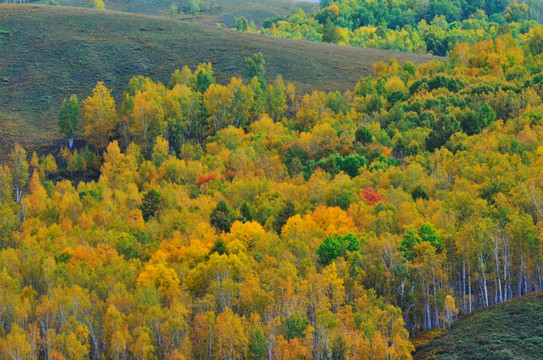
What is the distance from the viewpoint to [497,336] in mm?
76750

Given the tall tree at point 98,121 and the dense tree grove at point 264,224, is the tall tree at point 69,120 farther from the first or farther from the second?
the tall tree at point 98,121

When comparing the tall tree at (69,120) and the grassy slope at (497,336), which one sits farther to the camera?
the tall tree at (69,120)

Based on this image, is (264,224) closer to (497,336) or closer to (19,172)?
(497,336)

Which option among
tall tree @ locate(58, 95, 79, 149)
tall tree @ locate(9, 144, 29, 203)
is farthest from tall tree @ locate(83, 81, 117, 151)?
tall tree @ locate(9, 144, 29, 203)

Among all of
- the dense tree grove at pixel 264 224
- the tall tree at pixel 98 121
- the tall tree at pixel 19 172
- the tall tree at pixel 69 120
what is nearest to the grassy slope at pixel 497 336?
the dense tree grove at pixel 264 224

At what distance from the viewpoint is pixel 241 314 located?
286 feet

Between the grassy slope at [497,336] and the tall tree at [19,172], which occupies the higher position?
the grassy slope at [497,336]

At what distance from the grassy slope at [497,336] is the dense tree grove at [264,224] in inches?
134

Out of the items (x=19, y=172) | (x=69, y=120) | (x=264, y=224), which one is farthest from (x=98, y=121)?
(x=264, y=224)

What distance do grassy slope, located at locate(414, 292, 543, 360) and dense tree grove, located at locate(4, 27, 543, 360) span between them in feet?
11.1

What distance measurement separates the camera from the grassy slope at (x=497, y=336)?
241 ft

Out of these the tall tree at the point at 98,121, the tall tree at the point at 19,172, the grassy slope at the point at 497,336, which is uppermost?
the tall tree at the point at 98,121

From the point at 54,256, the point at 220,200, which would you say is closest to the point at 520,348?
the point at 220,200

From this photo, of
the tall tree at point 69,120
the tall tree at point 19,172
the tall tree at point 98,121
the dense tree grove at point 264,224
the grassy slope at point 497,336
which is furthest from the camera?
the tall tree at point 98,121
